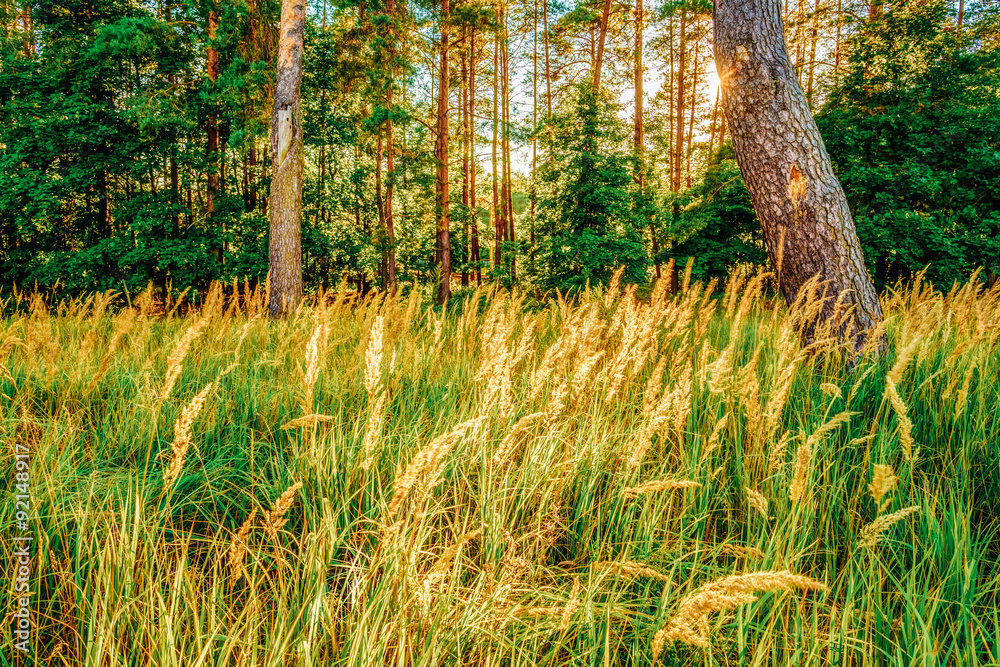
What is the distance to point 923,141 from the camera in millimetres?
8359

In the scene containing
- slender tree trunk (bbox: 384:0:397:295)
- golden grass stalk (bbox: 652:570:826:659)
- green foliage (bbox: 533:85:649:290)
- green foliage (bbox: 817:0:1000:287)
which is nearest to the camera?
golden grass stalk (bbox: 652:570:826:659)

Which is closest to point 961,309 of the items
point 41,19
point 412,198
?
point 412,198

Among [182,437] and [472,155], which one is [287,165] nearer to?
[182,437]

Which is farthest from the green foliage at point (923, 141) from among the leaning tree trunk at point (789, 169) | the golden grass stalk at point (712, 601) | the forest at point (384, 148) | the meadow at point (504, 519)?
the golden grass stalk at point (712, 601)

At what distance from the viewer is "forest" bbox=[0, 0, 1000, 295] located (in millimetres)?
8305

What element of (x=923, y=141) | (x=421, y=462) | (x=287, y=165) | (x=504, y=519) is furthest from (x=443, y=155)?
(x=421, y=462)

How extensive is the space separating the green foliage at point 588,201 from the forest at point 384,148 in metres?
0.05

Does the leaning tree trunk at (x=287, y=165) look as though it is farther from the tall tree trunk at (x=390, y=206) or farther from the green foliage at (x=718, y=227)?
the green foliage at (x=718, y=227)

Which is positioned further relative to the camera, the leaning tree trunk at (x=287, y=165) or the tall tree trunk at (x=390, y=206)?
the tall tree trunk at (x=390, y=206)

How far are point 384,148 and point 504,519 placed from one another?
15.8 meters

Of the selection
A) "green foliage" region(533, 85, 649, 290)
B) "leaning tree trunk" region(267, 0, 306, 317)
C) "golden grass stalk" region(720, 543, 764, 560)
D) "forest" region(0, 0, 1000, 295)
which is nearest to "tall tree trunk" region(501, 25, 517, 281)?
"forest" region(0, 0, 1000, 295)

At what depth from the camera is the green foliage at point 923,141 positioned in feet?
26.4

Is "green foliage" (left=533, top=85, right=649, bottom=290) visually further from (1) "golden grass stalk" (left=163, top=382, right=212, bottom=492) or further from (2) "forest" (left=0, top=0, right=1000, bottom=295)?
(1) "golden grass stalk" (left=163, top=382, right=212, bottom=492)

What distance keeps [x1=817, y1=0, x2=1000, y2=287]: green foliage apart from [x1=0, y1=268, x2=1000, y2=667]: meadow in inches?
320
